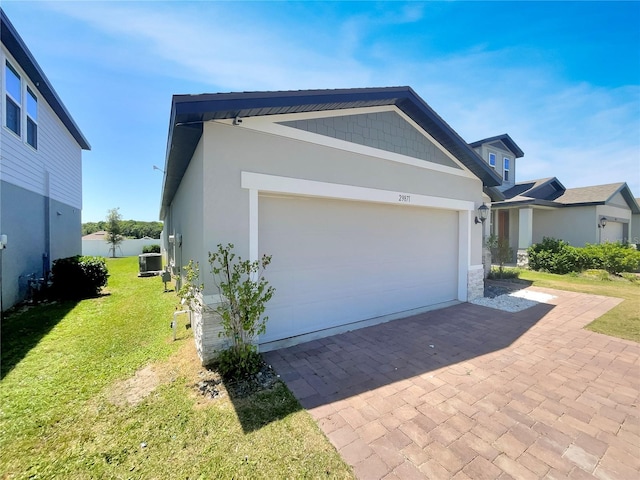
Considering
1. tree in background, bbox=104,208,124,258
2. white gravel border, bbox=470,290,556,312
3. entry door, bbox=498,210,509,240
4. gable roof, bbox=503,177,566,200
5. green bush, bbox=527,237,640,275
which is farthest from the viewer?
tree in background, bbox=104,208,124,258

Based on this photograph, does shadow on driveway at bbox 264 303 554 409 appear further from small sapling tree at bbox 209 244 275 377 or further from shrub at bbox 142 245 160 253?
shrub at bbox 142 245 160 253

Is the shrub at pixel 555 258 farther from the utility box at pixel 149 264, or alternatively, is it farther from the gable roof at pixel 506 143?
the utility box at pixel 149 264

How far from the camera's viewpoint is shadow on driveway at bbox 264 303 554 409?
12.9 feet

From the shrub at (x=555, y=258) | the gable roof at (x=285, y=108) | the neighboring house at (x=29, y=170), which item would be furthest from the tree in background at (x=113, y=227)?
the shrub at (x=555, y=258)

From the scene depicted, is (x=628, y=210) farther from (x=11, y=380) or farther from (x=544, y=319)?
(x=11, y=380)

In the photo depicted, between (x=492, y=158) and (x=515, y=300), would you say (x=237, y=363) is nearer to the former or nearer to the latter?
(x=515, y=300)

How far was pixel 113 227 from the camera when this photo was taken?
86.7ft

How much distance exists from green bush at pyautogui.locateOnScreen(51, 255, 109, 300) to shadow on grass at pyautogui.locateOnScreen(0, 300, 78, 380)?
58 centimetres

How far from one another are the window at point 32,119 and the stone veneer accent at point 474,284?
47.7ft

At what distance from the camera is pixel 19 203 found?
316 inches

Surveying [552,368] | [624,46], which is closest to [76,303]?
[552,368]

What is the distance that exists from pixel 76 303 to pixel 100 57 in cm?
700

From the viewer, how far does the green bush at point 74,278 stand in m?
8.86

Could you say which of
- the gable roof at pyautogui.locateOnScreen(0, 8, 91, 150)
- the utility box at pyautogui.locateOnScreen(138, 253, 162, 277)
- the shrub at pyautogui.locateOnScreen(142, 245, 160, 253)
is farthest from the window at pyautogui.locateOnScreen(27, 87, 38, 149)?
the shrub at pyautogui.locateOnScreen(142, 245, 160, 253)
